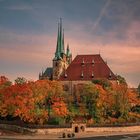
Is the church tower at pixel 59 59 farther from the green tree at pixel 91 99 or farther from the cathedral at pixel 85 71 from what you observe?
the green tree at pixel 91 99

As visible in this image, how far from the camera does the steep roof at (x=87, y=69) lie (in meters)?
147

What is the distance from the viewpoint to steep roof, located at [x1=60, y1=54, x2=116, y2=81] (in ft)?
481

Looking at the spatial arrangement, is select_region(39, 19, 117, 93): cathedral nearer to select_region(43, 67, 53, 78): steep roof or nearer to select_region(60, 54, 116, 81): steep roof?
select_region(60, 54, 116, 81): steep roof

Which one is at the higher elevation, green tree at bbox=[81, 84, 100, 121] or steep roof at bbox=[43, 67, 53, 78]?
steep roof at bbox=[43, 67, 53, 78]

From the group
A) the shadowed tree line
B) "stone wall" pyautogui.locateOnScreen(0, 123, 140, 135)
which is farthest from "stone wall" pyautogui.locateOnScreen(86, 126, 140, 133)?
the shadowed tree line

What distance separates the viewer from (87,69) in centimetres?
14888

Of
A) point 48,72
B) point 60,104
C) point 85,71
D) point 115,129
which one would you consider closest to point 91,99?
point 60,104

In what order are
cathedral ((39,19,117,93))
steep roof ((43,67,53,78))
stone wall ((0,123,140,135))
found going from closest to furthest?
stone wall ((0,123,140,135)) < cathedral ((39,19,117,93)) < steep roof ((43,67,53,78))

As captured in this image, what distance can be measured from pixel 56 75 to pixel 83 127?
6490 centimetres

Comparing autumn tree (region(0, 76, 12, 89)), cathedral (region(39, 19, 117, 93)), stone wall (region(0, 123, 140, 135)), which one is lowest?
stone wall (region(0, 123, 140, 135))

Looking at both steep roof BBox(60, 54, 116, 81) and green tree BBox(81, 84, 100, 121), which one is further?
steep roof BBox(60, 54, 116, 81)

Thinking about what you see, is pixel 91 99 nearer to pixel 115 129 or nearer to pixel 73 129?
pixel 115 129

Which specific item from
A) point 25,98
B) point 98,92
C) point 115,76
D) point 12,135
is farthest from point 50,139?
point 115,76

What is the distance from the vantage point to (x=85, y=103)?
108125 millimetres
